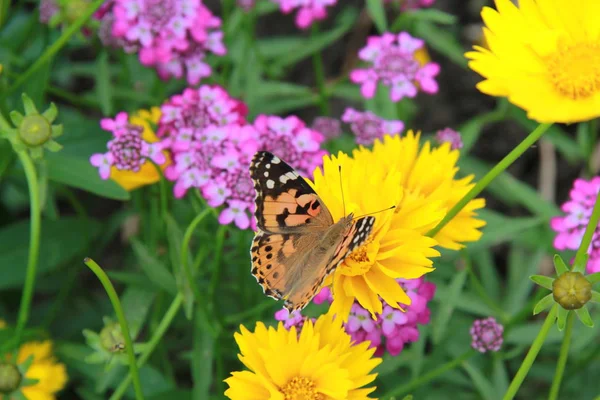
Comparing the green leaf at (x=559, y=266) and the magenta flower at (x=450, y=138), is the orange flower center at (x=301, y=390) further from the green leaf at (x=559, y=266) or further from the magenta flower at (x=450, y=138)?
the magenta flower at (x=450, y=138)

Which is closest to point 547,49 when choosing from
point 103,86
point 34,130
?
point 34,130

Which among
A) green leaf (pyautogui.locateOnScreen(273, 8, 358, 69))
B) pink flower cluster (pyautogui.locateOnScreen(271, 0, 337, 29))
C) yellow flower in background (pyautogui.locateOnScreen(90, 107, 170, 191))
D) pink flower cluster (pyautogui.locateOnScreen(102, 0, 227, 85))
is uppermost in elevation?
pink flower cluster (pyautogui.locateOnScreen(271, 0, 337, 29))

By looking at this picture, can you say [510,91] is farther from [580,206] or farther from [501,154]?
[501,154]

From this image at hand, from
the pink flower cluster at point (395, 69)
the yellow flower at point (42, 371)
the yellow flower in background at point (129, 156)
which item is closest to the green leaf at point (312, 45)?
the pink flower cluster at point (395, 69)

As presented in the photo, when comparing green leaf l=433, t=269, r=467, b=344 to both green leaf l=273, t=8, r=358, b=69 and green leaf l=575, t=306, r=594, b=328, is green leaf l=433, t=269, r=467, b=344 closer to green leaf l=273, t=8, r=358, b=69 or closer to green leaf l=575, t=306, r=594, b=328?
green leaf l=575, t=306, r=594, b=328

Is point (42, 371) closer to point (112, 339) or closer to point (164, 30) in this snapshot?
point (112, 339)

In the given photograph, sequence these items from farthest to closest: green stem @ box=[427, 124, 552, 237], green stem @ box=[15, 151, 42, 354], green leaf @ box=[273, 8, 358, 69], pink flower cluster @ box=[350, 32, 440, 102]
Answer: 1. green leaf @ box=[273, 8, 358, 69]
2. pink flower cluster @ box=[350, 32, 440, 102]
3. green stem @ box=[15, 151, 42, 354]
4. green stem @ box=[427, 124, 552, 237]

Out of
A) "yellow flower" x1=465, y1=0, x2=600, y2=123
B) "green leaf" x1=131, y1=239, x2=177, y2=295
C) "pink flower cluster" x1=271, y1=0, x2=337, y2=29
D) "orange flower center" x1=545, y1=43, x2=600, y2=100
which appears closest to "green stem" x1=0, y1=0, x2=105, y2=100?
"green leaf" x1=131, y1=239, x2=177, y2=295
